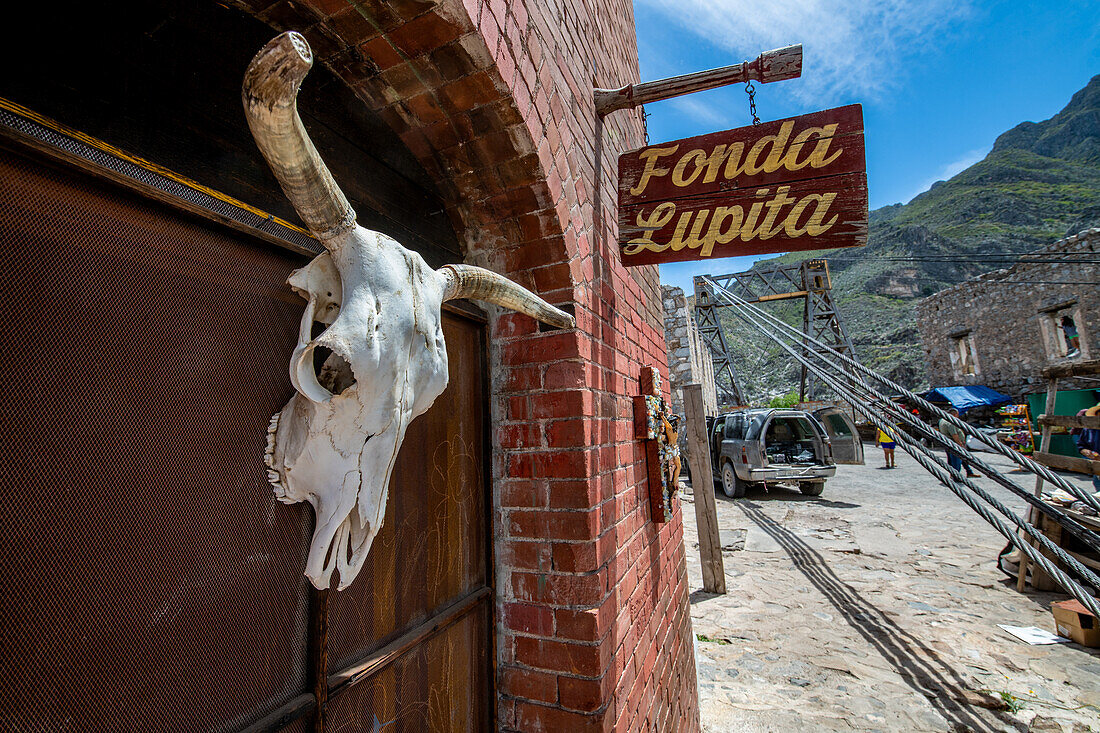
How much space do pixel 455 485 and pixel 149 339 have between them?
0.88 m

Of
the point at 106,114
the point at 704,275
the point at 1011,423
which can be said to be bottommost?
the point at 1011,423

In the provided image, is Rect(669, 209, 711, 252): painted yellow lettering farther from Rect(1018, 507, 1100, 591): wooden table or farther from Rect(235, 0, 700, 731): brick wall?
Rect(1018, 507, 1100, 591): wooden table

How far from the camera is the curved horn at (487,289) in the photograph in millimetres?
973

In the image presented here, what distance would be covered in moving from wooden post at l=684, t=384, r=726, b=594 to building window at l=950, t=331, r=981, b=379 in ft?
56.2

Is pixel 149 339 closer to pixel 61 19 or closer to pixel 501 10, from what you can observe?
pixel 61 19

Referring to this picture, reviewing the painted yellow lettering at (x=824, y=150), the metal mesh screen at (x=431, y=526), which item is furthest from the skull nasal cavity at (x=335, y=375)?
the painted yellow lettering at (x=824, y=150)

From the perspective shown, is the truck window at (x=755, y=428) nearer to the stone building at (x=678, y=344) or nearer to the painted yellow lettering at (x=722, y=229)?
the stone building at (x=678, y=344)

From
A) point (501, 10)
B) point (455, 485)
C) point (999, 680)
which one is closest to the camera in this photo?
point (501, 10)

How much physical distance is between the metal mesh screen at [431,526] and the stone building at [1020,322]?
49.5 ft

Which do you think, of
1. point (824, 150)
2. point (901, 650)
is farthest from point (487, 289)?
point (901, 650)

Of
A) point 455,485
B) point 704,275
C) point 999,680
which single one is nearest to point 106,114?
point 455,485

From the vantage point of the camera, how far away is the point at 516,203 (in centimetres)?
154

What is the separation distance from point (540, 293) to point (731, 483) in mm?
9985

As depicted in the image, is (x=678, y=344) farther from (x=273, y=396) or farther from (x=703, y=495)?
(x=273, y=396)
